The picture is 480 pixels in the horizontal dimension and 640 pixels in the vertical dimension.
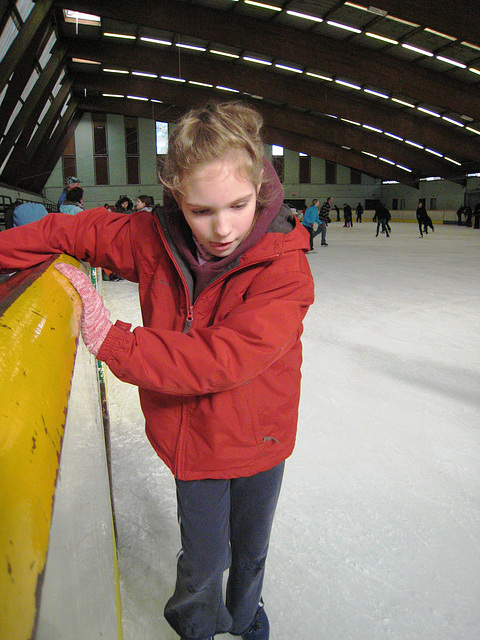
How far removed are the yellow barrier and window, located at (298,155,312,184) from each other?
109 ft

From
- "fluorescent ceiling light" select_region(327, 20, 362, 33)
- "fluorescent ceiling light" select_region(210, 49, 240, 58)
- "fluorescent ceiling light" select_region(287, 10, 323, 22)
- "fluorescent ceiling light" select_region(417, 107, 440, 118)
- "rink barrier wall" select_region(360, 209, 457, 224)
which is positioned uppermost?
"fluorescent ceiling light" select_region(210, 49, 240, 58)

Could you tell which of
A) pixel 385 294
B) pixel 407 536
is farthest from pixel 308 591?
pixel 385 294

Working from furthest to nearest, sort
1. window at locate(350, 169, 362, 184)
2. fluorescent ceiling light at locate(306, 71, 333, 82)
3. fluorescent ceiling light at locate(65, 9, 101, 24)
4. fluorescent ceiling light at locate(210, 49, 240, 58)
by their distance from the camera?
window at locate(350, 169, 362, 184) < fluorescent ceiling light at locate(306, 71, 333, 82) < fluorescent ceiling light at locate(210, 49, 240, 58) < fluorescent ceiling light at locate(65, 9, 101, 24)

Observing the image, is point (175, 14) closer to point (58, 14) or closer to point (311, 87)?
point (58, 14)

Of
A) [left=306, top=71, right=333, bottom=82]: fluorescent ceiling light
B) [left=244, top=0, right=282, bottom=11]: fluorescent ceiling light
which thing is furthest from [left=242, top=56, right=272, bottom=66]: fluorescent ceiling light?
[left=244, top=0, right=282, bottom=11]: fluorescent ceiling light

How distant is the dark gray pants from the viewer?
1.06 meters

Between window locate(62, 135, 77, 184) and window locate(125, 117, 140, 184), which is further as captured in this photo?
window locate(125, 117, 140, 184)

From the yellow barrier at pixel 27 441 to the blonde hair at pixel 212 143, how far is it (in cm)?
45

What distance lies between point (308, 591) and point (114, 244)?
3.81 ft

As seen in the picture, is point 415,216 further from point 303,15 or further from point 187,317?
point 187,317

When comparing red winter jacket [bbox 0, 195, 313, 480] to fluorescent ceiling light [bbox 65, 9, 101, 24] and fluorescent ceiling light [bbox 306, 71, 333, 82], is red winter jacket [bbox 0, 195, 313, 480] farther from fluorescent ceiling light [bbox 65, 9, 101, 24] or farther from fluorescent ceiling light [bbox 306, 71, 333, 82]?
fluorescent ceiling light [bbox 306, 71, 333, 82]

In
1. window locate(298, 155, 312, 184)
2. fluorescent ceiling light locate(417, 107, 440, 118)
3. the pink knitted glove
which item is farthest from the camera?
window locate(298, 155, 312, 184)

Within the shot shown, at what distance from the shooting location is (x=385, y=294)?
18.5 ft

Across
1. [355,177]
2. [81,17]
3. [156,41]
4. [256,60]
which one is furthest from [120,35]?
[355,177]
